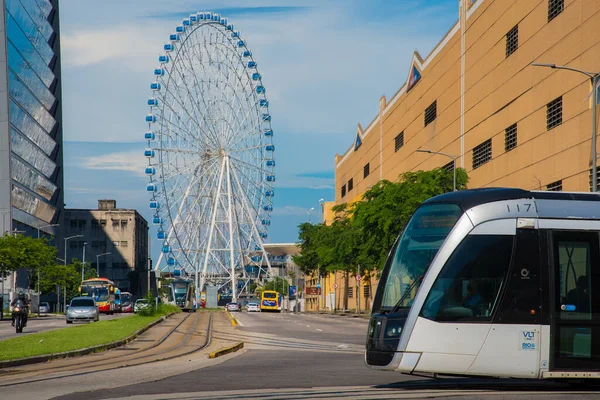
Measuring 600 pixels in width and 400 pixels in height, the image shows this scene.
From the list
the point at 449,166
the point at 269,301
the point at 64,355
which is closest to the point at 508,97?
the point at 449,166

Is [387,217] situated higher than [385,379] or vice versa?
[387,217]

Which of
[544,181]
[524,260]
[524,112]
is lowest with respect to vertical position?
[524,260]

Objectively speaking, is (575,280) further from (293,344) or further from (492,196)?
(293,344)

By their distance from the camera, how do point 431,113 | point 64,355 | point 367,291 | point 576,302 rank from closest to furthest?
point 576,302, point 64,355, point 431,113, point 367,291

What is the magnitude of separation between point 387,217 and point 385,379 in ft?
142

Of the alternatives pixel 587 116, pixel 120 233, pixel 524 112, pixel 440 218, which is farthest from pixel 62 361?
pixel 120 233

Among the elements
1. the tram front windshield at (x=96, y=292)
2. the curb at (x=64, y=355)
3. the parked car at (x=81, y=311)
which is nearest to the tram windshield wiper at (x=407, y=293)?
the curb at (x=64, y=355)

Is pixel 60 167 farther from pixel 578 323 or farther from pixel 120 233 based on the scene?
pixel 578 323

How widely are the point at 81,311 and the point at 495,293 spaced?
4617 cm

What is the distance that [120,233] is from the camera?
190500 millimetres

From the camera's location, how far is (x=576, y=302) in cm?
1506

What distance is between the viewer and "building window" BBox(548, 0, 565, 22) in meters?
47.9

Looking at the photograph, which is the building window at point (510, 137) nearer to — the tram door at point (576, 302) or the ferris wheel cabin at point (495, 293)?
the ferris wheel cabin at point (495, 293)

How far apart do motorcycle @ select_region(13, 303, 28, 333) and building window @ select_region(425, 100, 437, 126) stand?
41414mm
